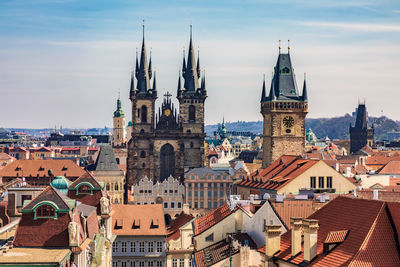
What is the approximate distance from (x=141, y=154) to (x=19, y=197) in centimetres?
8851

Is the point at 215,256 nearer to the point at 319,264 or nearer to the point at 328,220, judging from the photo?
the point at 328,220

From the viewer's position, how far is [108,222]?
73.6 meters

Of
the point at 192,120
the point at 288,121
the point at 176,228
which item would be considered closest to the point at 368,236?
the point at 176,228

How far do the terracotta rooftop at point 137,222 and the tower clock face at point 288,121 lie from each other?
56.1 metres

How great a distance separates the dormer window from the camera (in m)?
52.9

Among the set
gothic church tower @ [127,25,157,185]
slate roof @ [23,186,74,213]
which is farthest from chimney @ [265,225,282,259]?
gothic church tower @ [127,25,157,185]

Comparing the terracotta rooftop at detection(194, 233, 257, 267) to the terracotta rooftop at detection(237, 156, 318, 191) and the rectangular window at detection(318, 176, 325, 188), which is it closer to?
the terracotta rooftop at detection(237, 156, 318, 191)

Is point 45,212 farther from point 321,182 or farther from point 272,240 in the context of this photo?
point 321,182

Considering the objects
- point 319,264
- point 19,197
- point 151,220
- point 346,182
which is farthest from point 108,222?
point 319,264

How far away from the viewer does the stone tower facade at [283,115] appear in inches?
5571

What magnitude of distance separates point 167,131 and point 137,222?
3069 inches

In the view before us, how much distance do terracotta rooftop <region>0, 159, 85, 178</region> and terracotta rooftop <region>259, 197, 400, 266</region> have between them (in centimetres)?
10208

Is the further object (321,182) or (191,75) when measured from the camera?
(191,75)

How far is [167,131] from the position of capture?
540 feet
